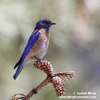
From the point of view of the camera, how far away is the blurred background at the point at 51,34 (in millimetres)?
4793

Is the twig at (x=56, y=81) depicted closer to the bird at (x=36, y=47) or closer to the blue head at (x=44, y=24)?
the bird at (x=36, y=47)

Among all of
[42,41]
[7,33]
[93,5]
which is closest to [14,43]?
[7,33]

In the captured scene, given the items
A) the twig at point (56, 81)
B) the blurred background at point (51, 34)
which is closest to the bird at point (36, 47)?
the blurred background at point (51, 34)

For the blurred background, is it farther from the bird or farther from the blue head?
the bird

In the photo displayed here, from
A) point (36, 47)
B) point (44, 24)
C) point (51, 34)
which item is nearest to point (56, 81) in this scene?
point (36, 47)

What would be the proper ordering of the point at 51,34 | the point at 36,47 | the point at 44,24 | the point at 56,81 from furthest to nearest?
the point at 51,34 < the point at 44,24 < the point at 36,47 < the point at 56,81

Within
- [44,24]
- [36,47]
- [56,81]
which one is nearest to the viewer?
[56,81]

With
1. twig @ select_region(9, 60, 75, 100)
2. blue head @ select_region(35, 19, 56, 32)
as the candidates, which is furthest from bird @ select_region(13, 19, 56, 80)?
twig @ select_region(9, 60, 75, 100)

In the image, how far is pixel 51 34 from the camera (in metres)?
5.23

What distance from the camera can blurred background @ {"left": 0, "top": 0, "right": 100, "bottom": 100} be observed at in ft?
15.7

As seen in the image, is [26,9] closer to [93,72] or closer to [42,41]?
[42,41]

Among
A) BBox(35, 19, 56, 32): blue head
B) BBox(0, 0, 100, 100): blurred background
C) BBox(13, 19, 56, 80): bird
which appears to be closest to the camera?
BBox(13, 19, 56, 80): bird

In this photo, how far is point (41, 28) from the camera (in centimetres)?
388

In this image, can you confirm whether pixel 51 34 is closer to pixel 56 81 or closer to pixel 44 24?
pixel 44 24
